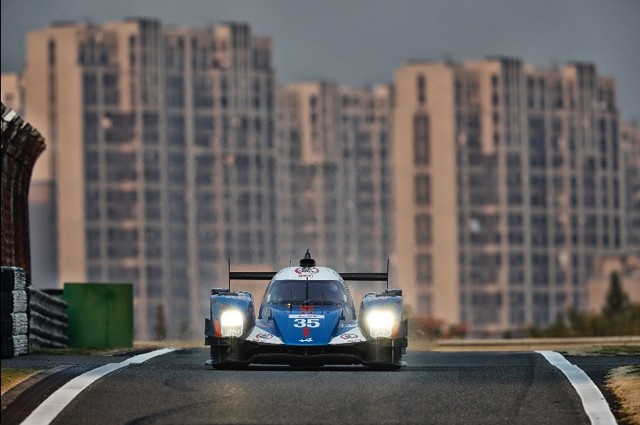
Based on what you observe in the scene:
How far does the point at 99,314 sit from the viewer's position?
133ft

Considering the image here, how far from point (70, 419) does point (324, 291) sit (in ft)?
26.4

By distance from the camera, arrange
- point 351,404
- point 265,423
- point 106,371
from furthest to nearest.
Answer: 1. point 106,371
2. point 351,404
3. point 265,423

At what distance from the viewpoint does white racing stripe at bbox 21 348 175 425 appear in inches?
755

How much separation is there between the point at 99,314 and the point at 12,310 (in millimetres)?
14074

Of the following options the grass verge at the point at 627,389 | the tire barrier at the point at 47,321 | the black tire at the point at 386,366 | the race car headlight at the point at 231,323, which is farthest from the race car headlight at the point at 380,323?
the tire barrier at the point at 47,321

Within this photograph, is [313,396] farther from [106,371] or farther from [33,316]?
[33,316]

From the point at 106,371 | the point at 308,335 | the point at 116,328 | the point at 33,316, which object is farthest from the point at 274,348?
the point at 116,328

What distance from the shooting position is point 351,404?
20.5m

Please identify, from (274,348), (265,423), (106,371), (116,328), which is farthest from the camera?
(116,328)

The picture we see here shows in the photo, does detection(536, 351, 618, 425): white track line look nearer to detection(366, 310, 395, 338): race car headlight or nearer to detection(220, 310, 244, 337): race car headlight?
detection(366, 310, 395, 338): race car headlight

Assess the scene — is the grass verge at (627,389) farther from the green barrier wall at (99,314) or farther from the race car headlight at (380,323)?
the green barrier wall at (99,314)

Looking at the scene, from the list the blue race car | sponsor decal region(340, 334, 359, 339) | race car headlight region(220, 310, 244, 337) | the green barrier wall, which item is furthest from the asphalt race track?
the green barrier wall

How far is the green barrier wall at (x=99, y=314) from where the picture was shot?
4019 centimetres

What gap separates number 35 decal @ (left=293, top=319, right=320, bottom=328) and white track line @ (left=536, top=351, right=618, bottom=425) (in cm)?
314
